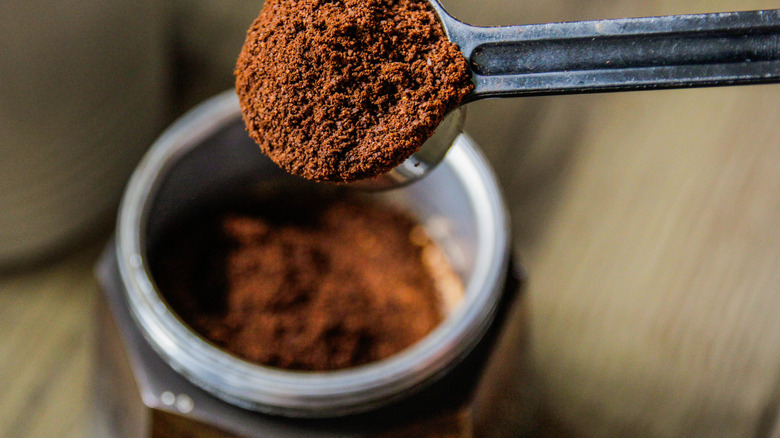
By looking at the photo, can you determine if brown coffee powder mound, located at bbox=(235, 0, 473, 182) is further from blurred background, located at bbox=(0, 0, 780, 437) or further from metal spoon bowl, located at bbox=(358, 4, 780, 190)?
blurred background, located at bbox=(0, 0, 780, 437)

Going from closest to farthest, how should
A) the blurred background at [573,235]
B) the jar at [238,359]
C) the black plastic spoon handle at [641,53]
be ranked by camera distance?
1. the black plastic spoon handle at [641,53]
2. the jar at [238,359]
3. the blurred background at [573,235]

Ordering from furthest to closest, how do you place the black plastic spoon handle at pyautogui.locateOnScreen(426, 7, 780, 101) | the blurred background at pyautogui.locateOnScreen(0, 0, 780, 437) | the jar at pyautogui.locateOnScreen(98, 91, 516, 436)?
the blurred background at pyautogui.locateOnScreen(0, 0, 780, 437), the jar at pyautogui.locateOnScreen(98, 91, 516, 436), the black plastic spoon handle at pyautogui.locateOnScreen(426, 7, 780, 101)

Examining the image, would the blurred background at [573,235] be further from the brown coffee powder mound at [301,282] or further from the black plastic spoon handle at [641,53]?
the black plastic spoon handle at [641,53]

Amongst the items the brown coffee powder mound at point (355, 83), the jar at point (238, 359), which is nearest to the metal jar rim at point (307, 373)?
the jar at point (238, 359)

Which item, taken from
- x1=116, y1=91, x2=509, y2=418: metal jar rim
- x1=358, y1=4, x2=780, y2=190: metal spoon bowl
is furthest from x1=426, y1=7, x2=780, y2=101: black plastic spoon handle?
x1=116, y1=91, x2=509, y2=418: metal jar rim

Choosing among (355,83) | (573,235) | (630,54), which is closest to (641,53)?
(630,54)

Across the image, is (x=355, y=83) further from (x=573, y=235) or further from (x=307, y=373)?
(x=573, y=235)

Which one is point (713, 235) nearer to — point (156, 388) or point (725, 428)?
point (725, 428)

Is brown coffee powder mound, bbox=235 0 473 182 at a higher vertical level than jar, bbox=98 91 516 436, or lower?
higher
